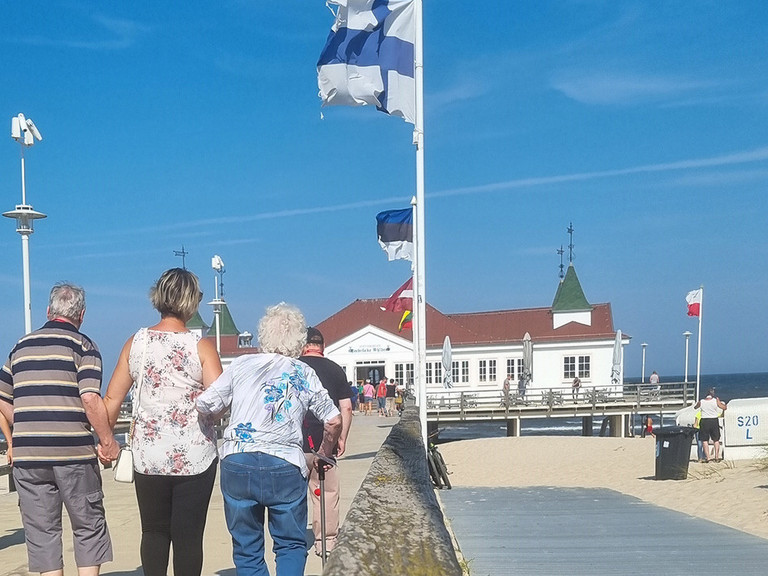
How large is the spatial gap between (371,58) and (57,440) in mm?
8322

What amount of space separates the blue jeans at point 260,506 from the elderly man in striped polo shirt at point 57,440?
0.95 metres

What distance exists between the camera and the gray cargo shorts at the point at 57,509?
4488 millimetres

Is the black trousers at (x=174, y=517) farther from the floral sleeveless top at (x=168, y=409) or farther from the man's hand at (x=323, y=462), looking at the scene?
the man's hand at (x=323, y=462)

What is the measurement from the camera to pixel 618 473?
17047mm

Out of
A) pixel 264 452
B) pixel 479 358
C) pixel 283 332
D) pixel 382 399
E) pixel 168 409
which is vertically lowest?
pixel 382 399

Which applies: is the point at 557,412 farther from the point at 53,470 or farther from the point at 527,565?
the point at 53,470

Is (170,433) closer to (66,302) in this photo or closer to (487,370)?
(66,302)

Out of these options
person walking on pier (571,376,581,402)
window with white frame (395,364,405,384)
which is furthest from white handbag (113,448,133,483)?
window with white frame (395,364,405,384)

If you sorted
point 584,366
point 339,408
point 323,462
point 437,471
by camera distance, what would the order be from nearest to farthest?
1. point 323,462
2. point 339,408
3. point 437,471
4. point 584,366

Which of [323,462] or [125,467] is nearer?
[125,467]

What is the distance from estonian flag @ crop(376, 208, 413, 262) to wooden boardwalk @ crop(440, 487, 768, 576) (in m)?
9.00

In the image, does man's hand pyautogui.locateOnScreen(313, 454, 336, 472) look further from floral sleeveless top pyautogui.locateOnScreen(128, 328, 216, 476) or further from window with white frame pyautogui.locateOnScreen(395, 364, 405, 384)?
window with white frame pyautogui.locateOnScreen(395, 364, 405, 384)

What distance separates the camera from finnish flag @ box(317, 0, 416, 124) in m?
11.3

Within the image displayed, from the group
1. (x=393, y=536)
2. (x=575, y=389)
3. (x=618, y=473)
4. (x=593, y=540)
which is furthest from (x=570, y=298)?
(x=393, y=536)
